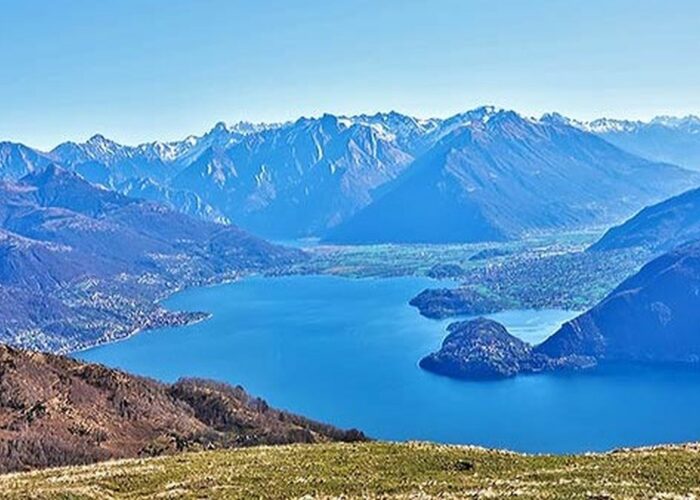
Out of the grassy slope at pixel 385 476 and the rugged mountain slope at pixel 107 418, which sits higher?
the rugged mountain slope at pixel 107 418

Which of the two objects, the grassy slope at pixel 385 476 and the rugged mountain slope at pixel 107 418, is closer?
the grassy slope at pixel 385 476

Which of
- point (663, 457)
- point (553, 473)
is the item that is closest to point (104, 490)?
point (553, 473)

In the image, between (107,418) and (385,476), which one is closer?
(385,476)

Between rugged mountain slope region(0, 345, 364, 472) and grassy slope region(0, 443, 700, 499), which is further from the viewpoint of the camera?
rugged mountain slope region(0, 345, 364, 472)

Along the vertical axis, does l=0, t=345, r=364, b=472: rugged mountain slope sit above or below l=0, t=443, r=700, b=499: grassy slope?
above

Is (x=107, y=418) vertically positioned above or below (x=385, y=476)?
above
